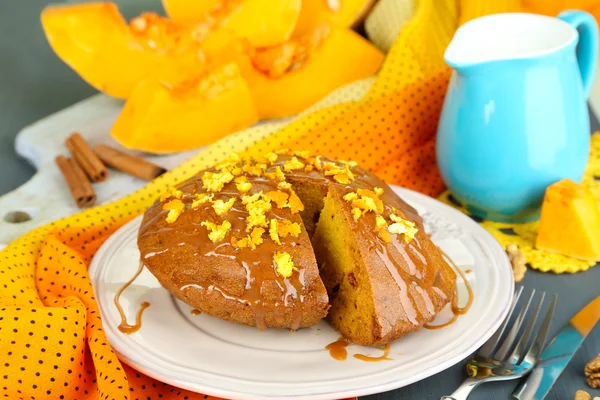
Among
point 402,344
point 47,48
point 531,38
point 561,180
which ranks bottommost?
point 47,48

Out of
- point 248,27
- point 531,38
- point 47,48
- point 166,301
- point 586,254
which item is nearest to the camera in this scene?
point 166,301

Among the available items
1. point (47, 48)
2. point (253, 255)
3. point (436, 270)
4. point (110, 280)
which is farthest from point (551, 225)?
point (47, 48)

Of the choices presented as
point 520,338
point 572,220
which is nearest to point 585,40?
point 572,220

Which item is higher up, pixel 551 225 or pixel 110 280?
pixel 551 225

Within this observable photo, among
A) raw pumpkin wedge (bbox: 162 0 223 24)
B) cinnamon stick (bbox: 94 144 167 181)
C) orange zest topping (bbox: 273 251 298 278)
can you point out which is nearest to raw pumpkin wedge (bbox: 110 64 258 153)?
cinnamon stick (bbox: 94 144 167 181)

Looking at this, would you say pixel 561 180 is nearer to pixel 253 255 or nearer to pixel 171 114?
pixel 253 255

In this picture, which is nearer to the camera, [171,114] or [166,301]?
[166,301]

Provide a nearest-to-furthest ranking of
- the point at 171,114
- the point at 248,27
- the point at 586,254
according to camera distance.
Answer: the point at 586,254 → the point at 171,114 → the point at 248,27
